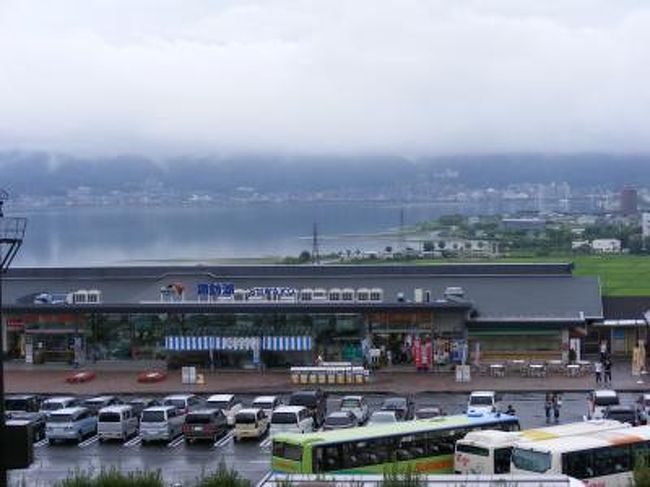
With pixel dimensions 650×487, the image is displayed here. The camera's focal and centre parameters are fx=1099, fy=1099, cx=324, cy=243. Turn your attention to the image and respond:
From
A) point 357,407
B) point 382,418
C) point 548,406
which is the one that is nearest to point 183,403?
point 357,407

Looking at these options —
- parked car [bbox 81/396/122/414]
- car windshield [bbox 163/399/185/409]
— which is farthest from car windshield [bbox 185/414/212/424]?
parked car [bbox 81/396/122/414]

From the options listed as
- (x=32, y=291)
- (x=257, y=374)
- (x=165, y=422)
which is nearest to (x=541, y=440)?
(x=165, y=422)

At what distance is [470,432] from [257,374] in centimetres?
1403

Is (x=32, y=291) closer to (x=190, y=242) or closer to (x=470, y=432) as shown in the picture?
(x=470, y=432)

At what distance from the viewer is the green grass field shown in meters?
53.5

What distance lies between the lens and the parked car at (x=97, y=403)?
23.7 m

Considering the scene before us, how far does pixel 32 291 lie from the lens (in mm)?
35406

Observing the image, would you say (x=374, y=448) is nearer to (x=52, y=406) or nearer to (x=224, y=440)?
(x=224, y=440)

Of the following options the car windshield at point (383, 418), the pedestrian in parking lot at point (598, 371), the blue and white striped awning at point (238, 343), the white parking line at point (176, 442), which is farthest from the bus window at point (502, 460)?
the blue and white striped awning at point (238, 343)

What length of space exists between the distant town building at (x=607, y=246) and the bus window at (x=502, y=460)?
7558cm

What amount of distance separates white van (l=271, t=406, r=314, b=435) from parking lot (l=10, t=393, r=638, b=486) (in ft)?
1.49

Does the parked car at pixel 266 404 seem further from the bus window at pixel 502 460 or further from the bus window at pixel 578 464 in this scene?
the bus window at pixel 578 464

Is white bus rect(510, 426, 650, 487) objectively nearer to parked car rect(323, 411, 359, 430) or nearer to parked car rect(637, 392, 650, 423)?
parked car rect(323, 411, 359, 430)

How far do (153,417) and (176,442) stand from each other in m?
0.71
